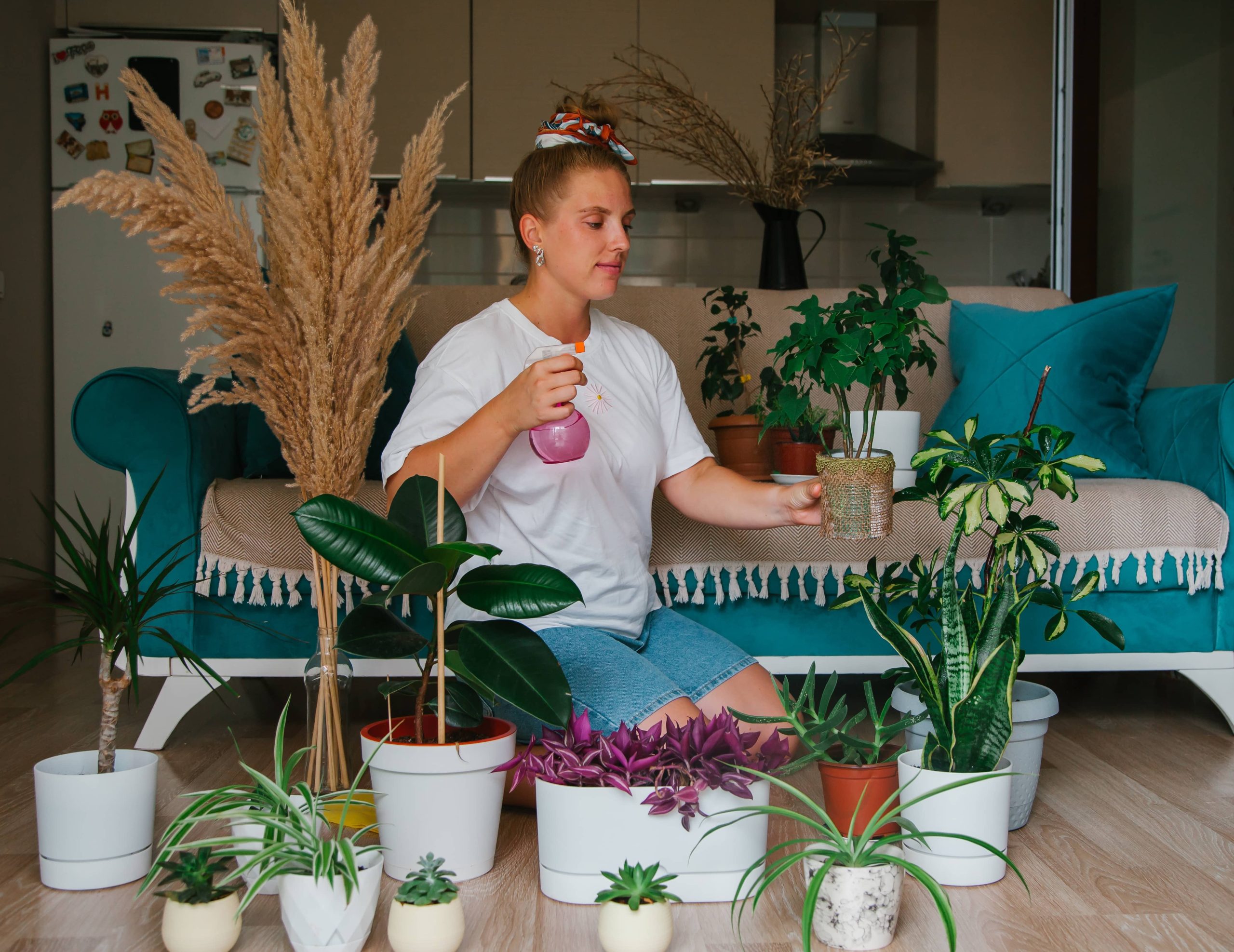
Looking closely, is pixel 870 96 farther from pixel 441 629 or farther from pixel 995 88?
pixel 441 629

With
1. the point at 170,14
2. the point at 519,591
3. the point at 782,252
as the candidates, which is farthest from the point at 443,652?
the point at 170,14

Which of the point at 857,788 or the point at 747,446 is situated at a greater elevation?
the point at 747,446

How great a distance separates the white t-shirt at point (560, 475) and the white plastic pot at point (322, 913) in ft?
1.70

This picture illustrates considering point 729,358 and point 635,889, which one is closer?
point 635,889

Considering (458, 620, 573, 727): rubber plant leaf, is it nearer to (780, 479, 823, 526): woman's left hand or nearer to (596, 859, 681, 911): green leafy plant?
(596, 859, 681, 911): green leafy plant

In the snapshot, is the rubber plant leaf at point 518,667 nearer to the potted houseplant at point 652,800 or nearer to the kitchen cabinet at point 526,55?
the potted houseplant at point 652,800

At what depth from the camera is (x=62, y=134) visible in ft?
13.5

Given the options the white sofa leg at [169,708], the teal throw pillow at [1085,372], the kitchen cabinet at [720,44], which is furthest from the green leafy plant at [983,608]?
the kitchen cabinet at [720,44]

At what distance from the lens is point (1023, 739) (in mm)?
1482

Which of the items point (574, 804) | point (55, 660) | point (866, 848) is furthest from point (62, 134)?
point (866, 848)

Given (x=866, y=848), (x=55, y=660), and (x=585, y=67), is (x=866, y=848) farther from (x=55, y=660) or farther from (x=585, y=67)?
(x=585, y=67)

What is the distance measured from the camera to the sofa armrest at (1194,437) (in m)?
2.01

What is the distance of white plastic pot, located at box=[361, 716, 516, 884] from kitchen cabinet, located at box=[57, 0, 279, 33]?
3852 millimetres

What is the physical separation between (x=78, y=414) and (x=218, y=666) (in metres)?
0.50
